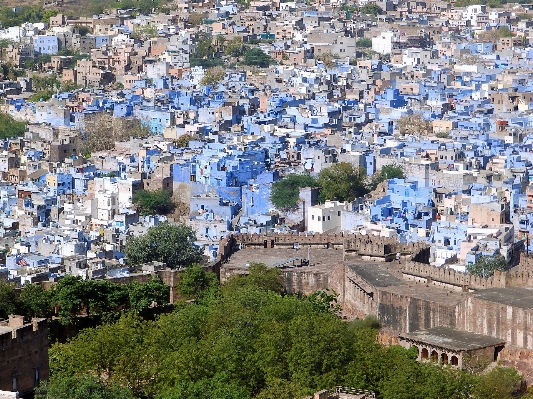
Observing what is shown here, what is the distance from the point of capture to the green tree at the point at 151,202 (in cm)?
3778

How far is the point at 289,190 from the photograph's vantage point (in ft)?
122

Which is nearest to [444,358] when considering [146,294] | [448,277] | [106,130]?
[448,277]

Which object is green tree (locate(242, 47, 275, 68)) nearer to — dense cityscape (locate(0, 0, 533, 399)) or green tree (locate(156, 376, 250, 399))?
dense cityscape (locate(0, 0, 533, 399))

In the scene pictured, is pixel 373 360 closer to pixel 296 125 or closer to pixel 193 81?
pixel 296 125

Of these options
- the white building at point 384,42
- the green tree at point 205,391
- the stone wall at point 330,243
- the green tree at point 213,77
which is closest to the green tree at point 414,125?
the green tree at point 213,77

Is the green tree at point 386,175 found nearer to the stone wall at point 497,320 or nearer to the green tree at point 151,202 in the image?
the green tree at point 151,202

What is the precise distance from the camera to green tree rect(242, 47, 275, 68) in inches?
2379

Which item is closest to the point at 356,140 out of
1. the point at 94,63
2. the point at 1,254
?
the point at 1,254

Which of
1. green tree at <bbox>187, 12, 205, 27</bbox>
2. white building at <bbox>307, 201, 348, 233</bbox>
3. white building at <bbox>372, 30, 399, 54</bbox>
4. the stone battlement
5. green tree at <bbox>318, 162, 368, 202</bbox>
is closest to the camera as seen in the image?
the stone battlement

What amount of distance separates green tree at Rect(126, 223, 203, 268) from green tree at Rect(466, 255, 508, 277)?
5.40 m

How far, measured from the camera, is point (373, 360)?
2117 cm

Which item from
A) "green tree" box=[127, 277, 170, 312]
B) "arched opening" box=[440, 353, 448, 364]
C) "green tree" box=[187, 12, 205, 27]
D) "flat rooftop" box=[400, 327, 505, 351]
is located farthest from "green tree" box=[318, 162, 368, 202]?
"green tree" box=[187, 12, 205, 27]

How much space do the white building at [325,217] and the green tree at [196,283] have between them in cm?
809

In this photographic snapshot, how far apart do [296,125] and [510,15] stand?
2728 cm
